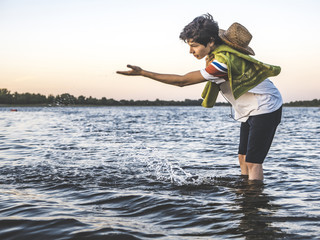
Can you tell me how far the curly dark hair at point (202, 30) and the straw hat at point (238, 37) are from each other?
20 cm

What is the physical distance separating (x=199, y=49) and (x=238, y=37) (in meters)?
0.52

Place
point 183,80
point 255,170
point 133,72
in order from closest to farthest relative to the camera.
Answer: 1. point 133,72
2. point 183,80
3. point 255,170

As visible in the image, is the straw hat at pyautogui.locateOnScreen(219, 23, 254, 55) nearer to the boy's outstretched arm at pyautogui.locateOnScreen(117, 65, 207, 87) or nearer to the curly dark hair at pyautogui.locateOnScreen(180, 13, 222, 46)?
the curly dark hair at pyautogui.locateOnScreen(180, 13, 222, 46)

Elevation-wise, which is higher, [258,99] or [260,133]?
[258,99]

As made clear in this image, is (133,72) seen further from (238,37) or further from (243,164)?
(243,164)

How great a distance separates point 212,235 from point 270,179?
138 inches

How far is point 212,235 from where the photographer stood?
360 centimetres

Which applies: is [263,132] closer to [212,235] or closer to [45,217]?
[212,235]

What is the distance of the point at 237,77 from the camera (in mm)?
4164

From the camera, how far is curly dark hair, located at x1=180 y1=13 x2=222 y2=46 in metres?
4.09

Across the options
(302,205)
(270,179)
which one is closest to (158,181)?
(270,179)

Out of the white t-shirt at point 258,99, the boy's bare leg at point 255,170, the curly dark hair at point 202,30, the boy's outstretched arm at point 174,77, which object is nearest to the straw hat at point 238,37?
the curly dark hair at point 202,30

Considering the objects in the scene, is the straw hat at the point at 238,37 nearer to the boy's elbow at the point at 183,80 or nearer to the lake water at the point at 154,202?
the boy's elbow at the point at 183,80

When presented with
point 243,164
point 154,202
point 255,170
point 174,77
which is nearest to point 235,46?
point 174,77
